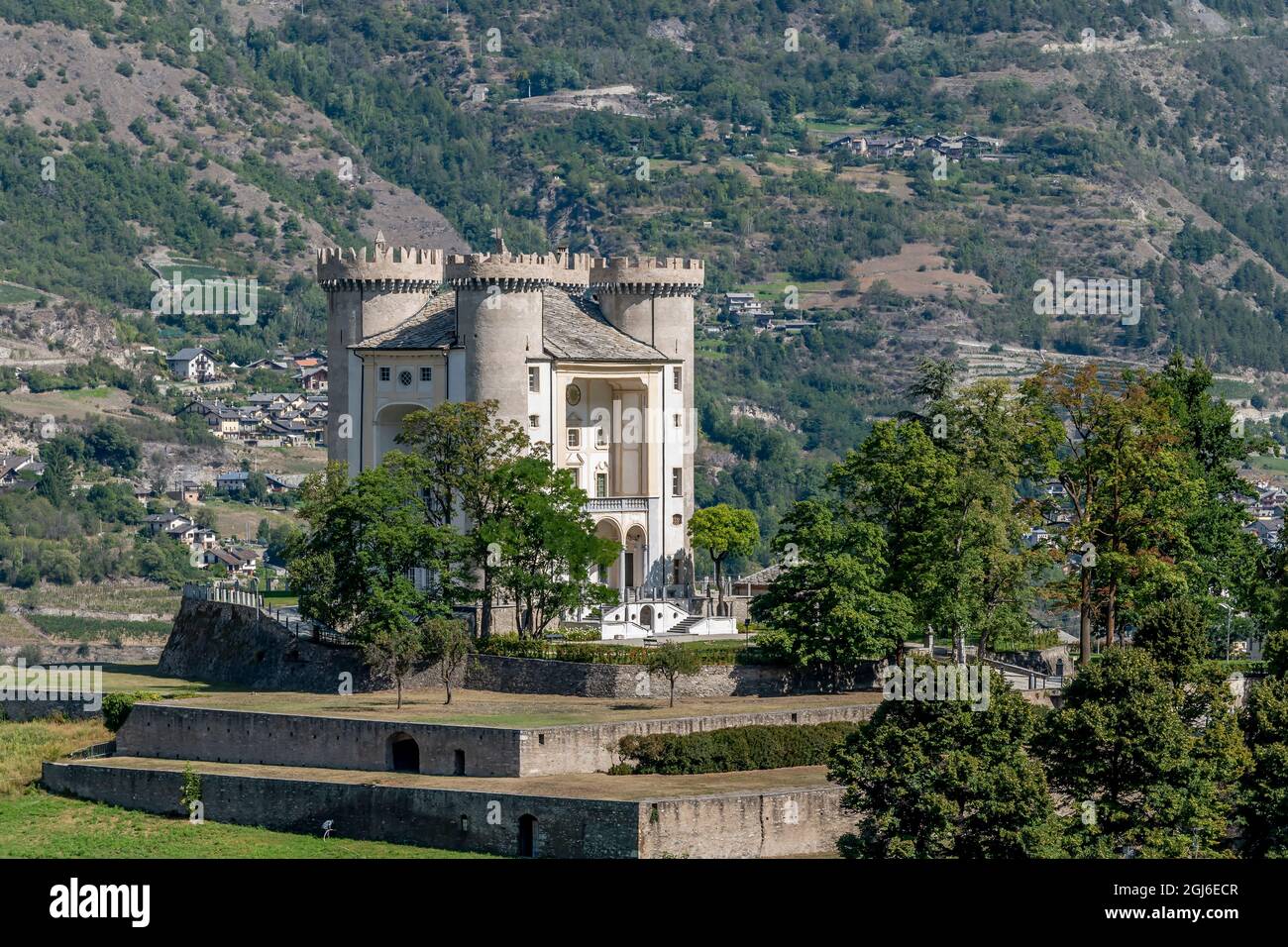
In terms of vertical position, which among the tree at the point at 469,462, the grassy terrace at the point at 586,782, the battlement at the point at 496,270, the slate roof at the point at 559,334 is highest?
the battlement at the point at 496,270

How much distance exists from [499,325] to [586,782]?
2391 cm

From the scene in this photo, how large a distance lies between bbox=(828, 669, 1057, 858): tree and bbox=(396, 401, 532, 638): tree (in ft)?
72.8

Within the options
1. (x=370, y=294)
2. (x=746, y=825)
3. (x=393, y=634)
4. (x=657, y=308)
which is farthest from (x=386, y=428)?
(x=746, y=825)

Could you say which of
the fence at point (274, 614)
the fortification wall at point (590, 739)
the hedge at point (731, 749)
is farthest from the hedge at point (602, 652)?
the fence at point (274, 614)

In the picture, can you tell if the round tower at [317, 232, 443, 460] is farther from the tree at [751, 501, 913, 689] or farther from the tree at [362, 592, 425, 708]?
the tree at [751, 501, 913, 689]

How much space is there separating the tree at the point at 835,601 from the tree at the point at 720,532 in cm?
1309

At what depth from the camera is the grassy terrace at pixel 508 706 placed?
275 feet

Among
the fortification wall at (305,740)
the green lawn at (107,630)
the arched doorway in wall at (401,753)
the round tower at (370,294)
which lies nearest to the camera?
the fortification wall at (305,740)

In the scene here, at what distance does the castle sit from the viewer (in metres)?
99.0

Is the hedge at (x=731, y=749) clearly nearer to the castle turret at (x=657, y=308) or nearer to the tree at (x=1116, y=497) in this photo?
the tree at (x=1116, y=497)

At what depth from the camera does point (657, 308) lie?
106m
